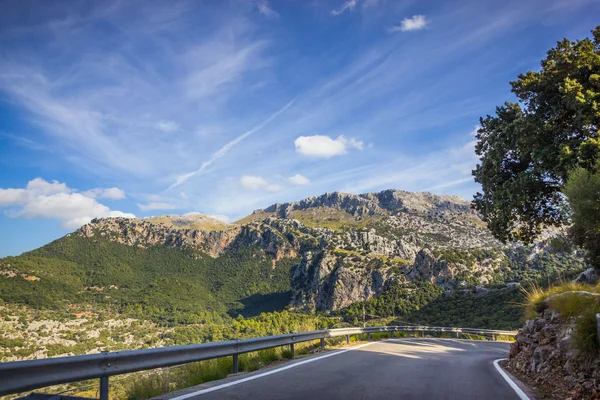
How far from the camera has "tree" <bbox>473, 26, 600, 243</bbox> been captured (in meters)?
13.8

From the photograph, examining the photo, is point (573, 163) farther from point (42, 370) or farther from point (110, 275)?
point (110, 275)

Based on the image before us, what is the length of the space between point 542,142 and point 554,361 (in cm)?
1086

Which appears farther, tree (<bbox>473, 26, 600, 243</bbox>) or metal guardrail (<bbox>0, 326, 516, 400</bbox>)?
tree (<bbox>473, 26, 600, 243</bbox>)

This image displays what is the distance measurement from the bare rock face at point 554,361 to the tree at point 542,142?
517cm

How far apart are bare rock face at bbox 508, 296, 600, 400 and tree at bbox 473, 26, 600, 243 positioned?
5.17 metres

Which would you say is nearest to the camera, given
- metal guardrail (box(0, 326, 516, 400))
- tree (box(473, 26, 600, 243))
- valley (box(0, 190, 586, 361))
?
metal guardrail (box(0, 326, 516, 400))

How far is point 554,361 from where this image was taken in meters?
7.51

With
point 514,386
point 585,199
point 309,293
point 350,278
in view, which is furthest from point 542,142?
point 309,293

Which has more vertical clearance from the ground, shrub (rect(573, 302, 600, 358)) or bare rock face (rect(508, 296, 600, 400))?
shrub (rect(573, 302, 600, 358))

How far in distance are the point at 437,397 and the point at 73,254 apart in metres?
228

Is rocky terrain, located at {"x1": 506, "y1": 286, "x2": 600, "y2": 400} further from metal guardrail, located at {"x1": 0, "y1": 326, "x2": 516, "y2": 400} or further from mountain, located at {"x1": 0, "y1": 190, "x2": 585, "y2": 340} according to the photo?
mountain, located at {"x1": 0, "y1": 190, "x2": 585, "y2": 340}

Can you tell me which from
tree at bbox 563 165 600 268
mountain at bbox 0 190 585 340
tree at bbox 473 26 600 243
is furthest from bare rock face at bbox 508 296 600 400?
mountain at bbox 0 190 585 340

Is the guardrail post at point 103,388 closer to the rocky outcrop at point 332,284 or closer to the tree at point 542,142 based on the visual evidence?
the tree at point 542,142

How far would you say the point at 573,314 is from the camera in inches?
310
